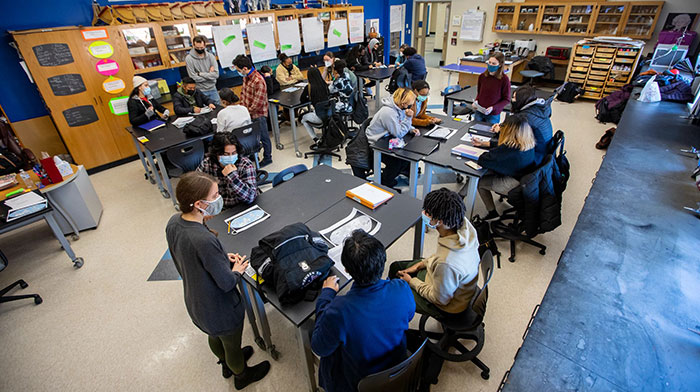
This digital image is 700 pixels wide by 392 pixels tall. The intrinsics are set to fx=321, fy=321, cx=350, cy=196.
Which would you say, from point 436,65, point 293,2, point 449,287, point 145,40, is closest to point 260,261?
point 449,287

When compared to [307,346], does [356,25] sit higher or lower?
higher

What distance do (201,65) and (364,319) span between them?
568 centimetres

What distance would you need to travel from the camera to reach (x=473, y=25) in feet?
30.4

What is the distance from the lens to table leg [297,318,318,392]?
70.5 inches

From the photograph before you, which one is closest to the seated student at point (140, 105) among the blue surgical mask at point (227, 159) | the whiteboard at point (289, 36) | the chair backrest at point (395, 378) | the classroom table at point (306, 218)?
the blue surgical mask at point (227, 159)

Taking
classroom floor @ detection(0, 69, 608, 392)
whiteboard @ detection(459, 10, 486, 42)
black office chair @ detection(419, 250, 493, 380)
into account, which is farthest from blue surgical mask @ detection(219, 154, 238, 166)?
whiteboard @ detection(459, 10, 486, 42)

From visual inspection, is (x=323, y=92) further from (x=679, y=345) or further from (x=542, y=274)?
(x=679, y=345)

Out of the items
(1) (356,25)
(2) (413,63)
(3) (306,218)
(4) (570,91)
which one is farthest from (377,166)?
(1) (356,25)

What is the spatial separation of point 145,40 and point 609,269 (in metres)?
6.69

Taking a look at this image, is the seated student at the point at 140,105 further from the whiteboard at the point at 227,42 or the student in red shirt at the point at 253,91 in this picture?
the whiteboard at the point at 227,42

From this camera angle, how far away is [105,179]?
5086mm

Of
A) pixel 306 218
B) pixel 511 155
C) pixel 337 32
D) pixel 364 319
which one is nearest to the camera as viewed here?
pixel 364 319

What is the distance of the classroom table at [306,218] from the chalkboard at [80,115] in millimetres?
4099

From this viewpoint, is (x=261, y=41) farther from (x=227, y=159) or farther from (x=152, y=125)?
(x=227, y=159)
